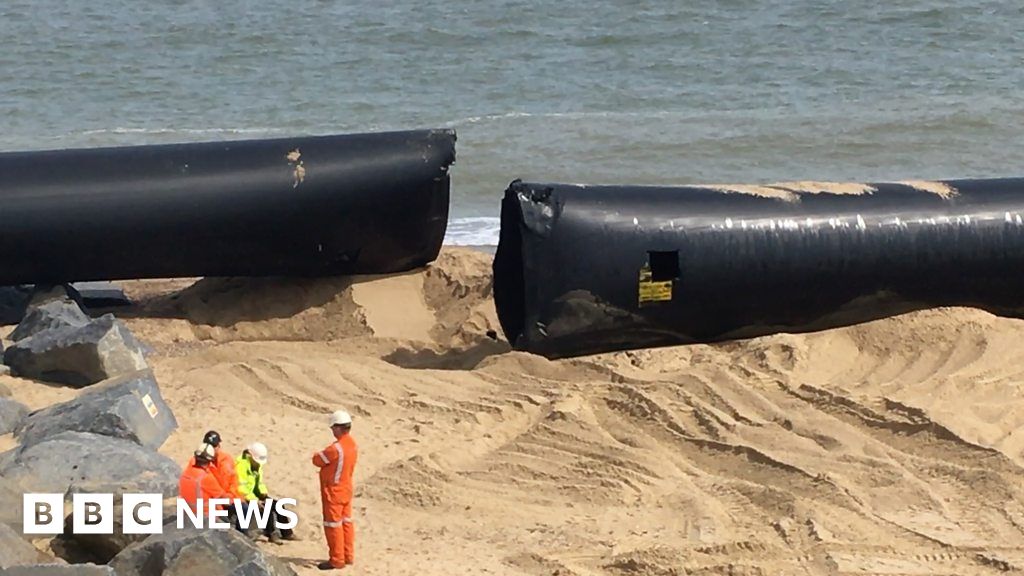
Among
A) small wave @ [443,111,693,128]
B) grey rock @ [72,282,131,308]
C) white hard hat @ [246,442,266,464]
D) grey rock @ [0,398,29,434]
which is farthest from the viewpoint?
small wave @ [443,111,693,128]

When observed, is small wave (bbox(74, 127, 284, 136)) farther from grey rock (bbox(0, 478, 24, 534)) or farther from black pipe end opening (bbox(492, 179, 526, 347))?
grey rock (bbox(0, 478, 24, 534))

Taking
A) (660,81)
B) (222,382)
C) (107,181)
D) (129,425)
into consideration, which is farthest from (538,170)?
(129,425)

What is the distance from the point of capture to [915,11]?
27.1 m

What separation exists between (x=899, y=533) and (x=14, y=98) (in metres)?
19.9

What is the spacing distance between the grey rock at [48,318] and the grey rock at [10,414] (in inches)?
60.9

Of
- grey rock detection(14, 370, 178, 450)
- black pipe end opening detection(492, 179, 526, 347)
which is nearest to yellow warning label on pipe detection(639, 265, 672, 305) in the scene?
black pipe end opening detection(492, 179, 526, 347)

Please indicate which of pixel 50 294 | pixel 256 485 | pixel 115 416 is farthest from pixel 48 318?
pixel 256 485

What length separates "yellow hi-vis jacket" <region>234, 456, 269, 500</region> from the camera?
720 centimetres

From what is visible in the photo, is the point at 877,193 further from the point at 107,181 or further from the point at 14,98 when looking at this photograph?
the point at 14,98

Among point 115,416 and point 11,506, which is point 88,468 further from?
point 115,416

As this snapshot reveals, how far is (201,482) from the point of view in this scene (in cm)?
689

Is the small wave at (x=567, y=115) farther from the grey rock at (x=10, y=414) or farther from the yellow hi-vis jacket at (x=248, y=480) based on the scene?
the yellow hi-vis jacket at (x=248, y=480)

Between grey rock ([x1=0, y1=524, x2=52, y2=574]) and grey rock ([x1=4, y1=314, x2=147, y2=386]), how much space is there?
117 inches

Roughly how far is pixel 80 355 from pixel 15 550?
3.27 meters
